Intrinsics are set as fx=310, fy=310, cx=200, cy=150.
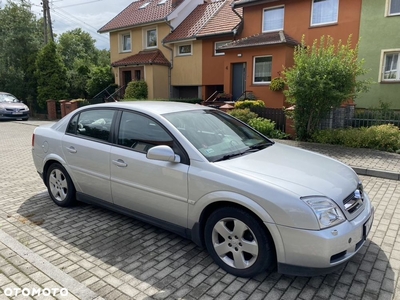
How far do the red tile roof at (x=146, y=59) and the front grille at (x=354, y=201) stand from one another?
19232 mm

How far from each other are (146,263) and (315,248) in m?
1.68

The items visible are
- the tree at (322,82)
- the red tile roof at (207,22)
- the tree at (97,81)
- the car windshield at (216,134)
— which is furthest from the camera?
the tree at (97,81)

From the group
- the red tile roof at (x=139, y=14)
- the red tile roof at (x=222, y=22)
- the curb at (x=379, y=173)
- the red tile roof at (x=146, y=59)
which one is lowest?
the curb at (x=379, y=173)

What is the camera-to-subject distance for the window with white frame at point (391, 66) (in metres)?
13.6

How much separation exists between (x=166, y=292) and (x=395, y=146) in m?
8.41

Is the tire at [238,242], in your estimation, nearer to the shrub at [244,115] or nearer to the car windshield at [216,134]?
the car windshield at [216,134]

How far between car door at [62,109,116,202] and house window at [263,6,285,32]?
14.7m

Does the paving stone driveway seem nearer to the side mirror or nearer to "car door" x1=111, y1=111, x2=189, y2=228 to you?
"car door" x1=111, y1=111, x2=189, y2=228

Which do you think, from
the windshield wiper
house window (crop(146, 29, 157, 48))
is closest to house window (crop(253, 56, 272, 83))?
house window (crop(146, 29, 157, 48))

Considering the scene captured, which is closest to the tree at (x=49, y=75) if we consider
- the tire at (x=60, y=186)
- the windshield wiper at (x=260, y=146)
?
the tire at (x=60, y=186)

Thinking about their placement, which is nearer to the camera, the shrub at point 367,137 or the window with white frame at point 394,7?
the shrub at point 367,137

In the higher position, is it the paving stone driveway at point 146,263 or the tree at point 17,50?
the tree at point 17,50

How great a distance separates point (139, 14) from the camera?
23812mm

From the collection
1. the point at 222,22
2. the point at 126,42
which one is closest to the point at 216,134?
the point at 222,22
